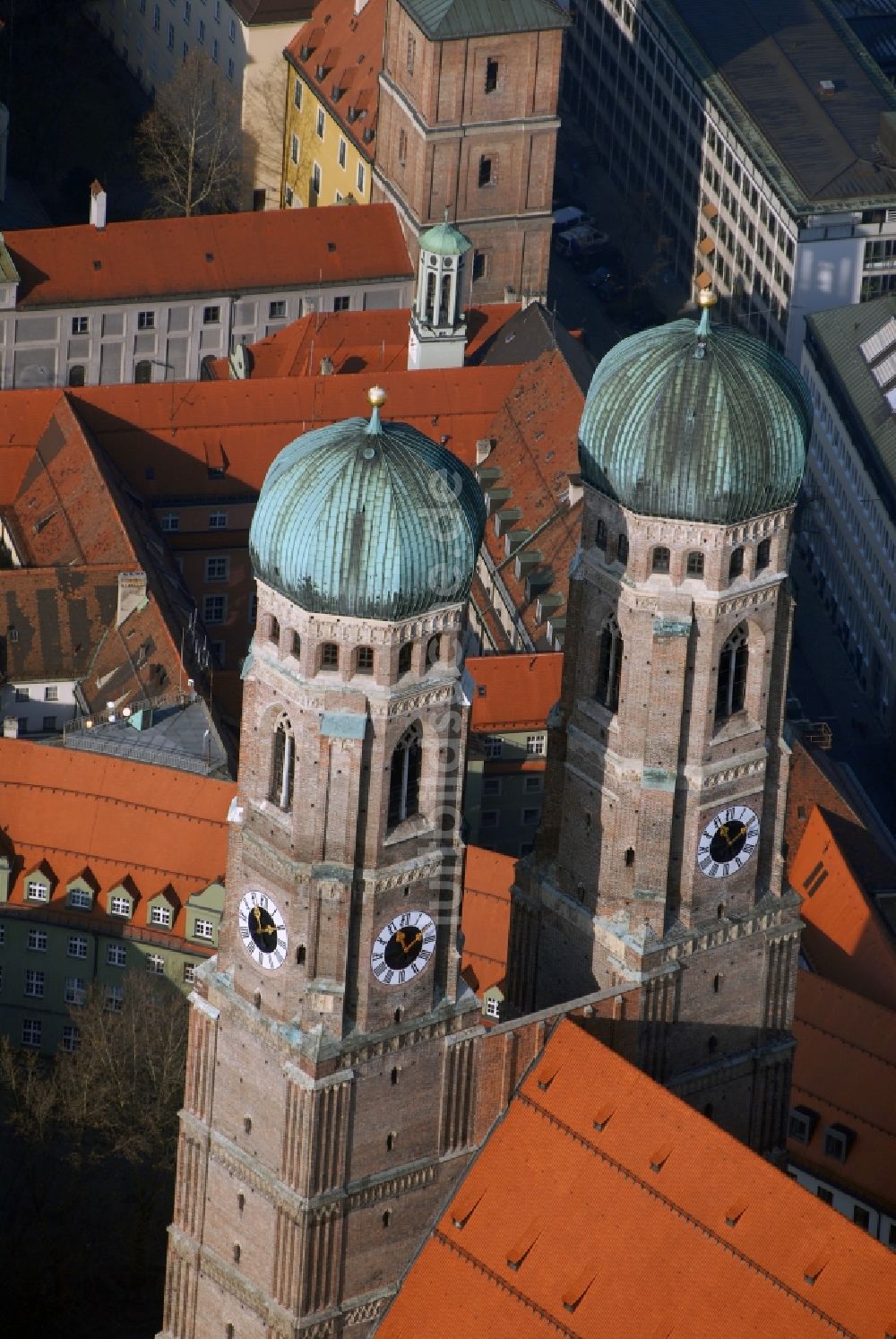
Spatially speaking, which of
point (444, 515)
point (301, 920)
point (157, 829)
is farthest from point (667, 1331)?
point (157, 829)

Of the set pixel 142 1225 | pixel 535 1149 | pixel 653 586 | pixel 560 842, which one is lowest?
pixel 142 1225

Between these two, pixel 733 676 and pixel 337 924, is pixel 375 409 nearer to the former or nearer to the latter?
pixel 733 676

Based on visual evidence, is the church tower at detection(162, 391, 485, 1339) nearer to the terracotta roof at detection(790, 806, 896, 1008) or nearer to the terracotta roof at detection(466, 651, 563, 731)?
the terracotta roof at detection(790, 806, 896, 1008)

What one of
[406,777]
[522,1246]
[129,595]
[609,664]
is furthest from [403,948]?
[129,595]

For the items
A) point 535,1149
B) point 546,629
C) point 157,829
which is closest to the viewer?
point 535,1149

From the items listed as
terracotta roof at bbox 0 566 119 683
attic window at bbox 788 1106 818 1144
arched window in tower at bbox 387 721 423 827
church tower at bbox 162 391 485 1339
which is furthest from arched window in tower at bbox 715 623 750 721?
terracotta roof at bbox 0 566 119 683

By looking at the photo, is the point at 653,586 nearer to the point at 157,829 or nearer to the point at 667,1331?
the point at 667,1331
